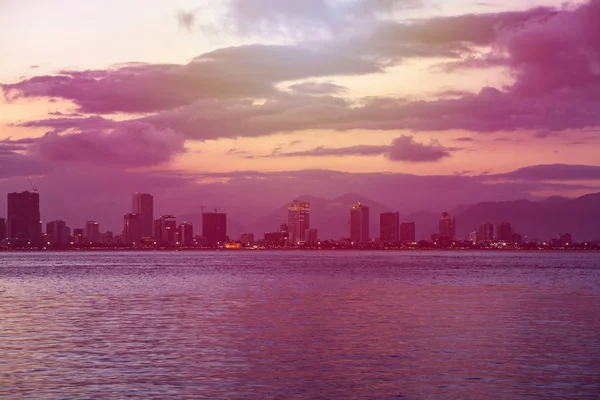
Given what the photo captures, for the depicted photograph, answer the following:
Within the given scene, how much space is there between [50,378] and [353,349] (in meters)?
17.9

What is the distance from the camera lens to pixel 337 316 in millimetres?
65125

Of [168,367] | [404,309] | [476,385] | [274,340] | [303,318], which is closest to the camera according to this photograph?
[476,385]

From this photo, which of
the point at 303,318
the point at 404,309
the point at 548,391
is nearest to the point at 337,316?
the point at 303,318

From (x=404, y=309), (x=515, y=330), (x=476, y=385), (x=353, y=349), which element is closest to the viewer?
(x=476, y=385)

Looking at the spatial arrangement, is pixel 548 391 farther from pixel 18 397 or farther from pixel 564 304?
pixel 564 304

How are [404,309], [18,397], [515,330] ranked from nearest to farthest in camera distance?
[18,397]
[515,330]
[404,309]

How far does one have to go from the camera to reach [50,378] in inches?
1427

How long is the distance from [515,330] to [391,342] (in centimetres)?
1210

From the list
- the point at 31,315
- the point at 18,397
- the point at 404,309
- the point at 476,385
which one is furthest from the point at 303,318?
the point at 18,397

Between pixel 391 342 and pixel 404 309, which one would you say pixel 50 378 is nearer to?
pixel 391 342

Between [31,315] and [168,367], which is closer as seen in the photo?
[168,367]

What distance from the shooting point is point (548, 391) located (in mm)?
33469

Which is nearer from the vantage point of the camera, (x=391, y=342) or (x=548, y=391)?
(x=548, y=391)

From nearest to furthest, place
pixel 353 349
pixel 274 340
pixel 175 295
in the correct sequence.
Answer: pixel 353 349 < pixel 274 340 < pixel 175 295
